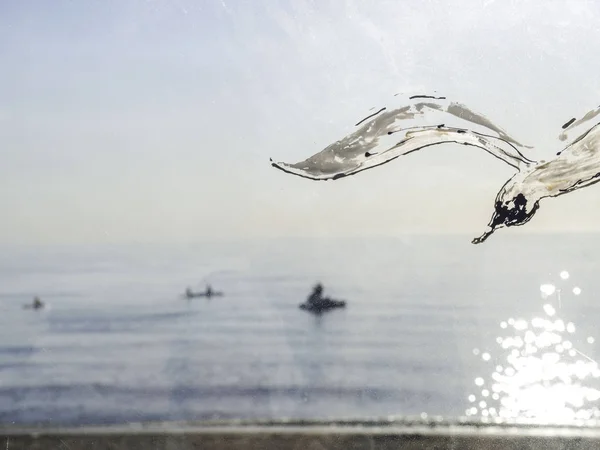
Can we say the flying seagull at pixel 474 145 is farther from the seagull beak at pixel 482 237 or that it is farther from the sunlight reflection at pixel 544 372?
the sunlight reflection at pixel 544 372

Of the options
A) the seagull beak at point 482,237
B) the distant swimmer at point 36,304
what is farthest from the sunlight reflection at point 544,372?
the distant swimmer at point 36,304

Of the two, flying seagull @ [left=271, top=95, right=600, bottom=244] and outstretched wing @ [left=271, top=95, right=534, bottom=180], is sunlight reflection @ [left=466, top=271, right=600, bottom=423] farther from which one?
outstretched wing @ [left=271, top=95, right=534, bottom=180]

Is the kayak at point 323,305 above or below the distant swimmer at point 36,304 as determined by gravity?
below

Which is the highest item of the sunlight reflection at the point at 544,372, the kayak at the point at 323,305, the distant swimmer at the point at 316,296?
the distant swimmer at the point at 316,296

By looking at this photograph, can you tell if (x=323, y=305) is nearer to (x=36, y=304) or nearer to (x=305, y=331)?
(x=305, y=331)

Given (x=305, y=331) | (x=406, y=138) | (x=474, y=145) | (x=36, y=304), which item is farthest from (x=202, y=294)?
(x=474, y=145)

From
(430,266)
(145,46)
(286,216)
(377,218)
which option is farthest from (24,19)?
(430,266)
